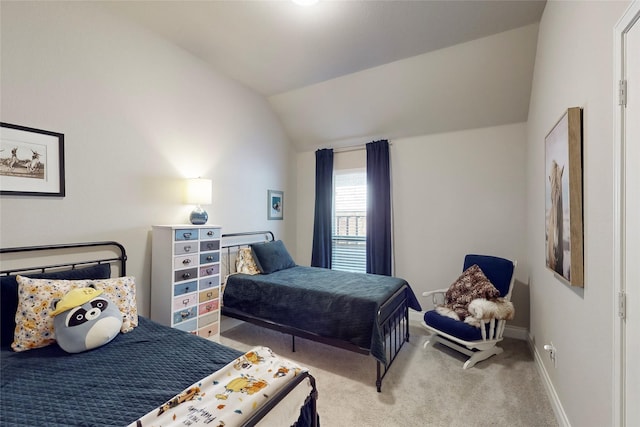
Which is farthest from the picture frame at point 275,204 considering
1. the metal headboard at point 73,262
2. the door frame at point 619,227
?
the door frame at point 619,227

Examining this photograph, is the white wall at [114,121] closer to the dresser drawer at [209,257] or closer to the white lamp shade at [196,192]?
the white lamp shade at [196,192]

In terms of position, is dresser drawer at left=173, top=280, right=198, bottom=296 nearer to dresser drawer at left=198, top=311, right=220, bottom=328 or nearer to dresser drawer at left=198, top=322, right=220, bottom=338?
dresser drawer at left=198, top=311, right=220, bottom=328

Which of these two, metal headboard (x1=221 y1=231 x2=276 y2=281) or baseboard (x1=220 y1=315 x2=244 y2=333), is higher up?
metal headboard (x1=221 y1=231 x2=276 y2=281)

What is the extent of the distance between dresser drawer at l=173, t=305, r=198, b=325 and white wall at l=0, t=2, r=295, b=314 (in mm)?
384

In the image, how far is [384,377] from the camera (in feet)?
7.94

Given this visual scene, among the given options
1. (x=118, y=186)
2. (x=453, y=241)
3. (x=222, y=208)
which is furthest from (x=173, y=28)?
(x=453, y=241)

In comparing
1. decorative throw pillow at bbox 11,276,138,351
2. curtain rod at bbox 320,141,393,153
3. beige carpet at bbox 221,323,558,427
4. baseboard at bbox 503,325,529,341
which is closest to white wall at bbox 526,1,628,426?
beige carpet at bbox 221,323,558,427

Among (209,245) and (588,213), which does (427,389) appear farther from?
(209,245)

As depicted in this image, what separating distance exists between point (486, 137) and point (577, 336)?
250cm

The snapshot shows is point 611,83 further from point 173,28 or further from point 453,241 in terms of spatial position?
point 173,28

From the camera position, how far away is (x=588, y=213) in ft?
4.87

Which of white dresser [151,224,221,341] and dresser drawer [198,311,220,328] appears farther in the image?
dresser drawer [198,311,220,328]

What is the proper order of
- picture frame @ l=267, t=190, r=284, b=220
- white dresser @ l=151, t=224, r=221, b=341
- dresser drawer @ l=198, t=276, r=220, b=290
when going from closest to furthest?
white dresser @ l=151, t=224, r=221, b=341 < dresser drawer @ l=198, t=276, r=220, b=290 < picture frame @ l=267, t=190, r=284, b=220

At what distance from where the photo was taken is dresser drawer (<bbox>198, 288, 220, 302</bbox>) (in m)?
2.67
